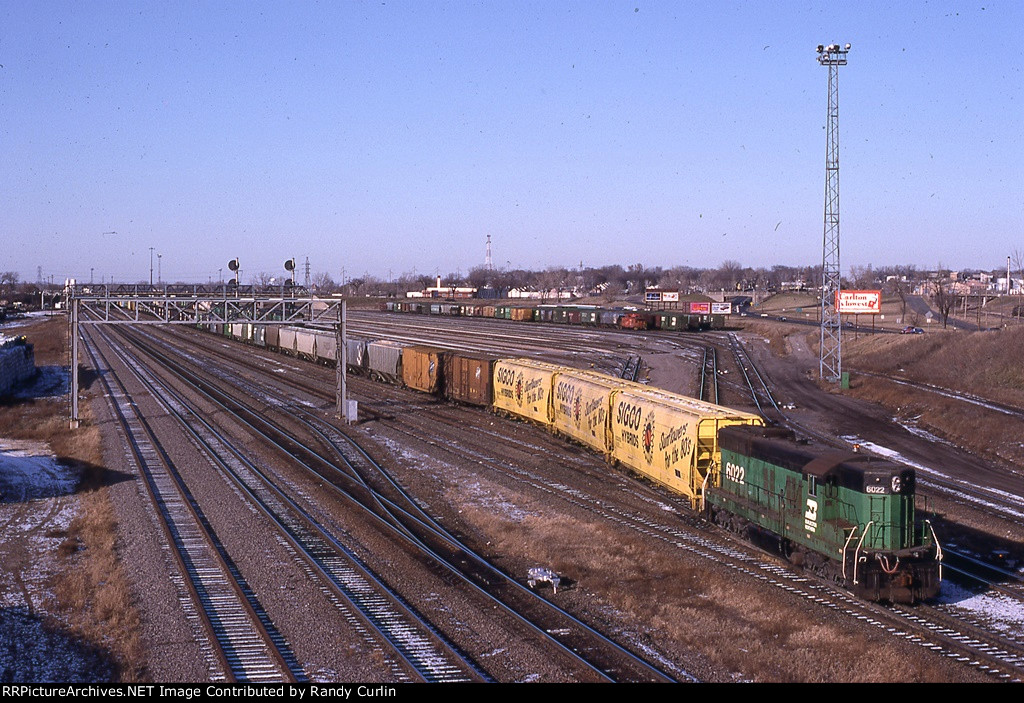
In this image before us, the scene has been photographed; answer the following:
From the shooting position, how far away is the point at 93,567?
64.0ft

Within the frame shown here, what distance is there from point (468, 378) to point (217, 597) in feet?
92.0

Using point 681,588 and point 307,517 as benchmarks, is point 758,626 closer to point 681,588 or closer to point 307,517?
point 681,588

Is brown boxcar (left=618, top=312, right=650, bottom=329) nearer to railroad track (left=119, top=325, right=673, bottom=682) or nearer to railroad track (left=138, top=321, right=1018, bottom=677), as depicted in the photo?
railroad track (left=119, top=325, right=673, bottom=682)

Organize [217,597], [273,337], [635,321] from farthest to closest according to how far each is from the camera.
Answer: [635,321] < [273,337] < [217,597]

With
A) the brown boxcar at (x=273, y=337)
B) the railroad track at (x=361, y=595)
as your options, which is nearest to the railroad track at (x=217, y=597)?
the railroad track at (x=361, y=595)

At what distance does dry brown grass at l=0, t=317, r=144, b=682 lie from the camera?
15164 mm

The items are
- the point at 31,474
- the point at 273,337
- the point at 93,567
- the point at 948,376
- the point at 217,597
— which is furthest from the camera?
the point at 273,337

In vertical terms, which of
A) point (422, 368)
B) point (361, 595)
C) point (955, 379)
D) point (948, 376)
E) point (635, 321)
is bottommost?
point (361, 595)

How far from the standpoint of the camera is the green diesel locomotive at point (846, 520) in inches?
665

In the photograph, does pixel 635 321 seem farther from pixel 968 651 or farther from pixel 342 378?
pixel 968 651

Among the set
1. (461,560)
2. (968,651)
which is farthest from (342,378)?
(968,651)

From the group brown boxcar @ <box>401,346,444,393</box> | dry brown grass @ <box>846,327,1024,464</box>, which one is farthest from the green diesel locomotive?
brown boxcar @ <box>401,346,444,393</box>

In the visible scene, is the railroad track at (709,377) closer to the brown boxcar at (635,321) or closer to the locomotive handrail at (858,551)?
the brown boxcar at (635,321)
